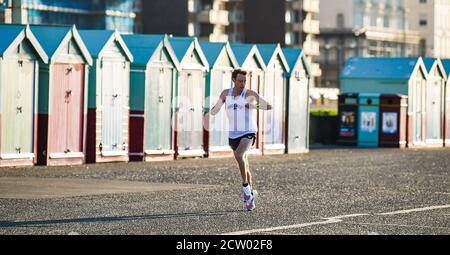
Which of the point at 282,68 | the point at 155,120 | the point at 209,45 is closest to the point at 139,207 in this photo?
the point at 155,120

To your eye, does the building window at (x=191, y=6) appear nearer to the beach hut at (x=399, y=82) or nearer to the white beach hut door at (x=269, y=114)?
the beach hut at (x=399, y=82)

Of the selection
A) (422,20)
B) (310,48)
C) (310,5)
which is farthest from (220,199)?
(422,20)

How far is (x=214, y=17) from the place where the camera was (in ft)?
374

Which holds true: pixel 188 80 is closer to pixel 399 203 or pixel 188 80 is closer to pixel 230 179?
pixel 230 179

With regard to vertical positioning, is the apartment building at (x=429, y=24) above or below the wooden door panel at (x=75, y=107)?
above

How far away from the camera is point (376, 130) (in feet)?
134

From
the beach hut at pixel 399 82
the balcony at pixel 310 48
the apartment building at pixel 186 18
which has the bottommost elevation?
the beach hut at pixel 399 82

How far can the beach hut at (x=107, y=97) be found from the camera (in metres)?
27.4

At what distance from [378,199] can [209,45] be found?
45.9 ft

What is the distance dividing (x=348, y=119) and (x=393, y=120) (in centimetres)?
147

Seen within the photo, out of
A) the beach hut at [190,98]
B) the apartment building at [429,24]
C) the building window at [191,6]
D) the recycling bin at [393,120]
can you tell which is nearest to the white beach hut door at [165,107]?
the beach hut at [190,98]

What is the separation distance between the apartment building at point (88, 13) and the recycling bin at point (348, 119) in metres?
64.6

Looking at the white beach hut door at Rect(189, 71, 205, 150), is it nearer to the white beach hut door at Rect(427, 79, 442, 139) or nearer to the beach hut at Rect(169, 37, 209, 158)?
the beach hut at Rect(169, 37, 209, 158)

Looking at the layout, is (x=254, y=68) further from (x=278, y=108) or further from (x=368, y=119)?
(x=368, y=119)
